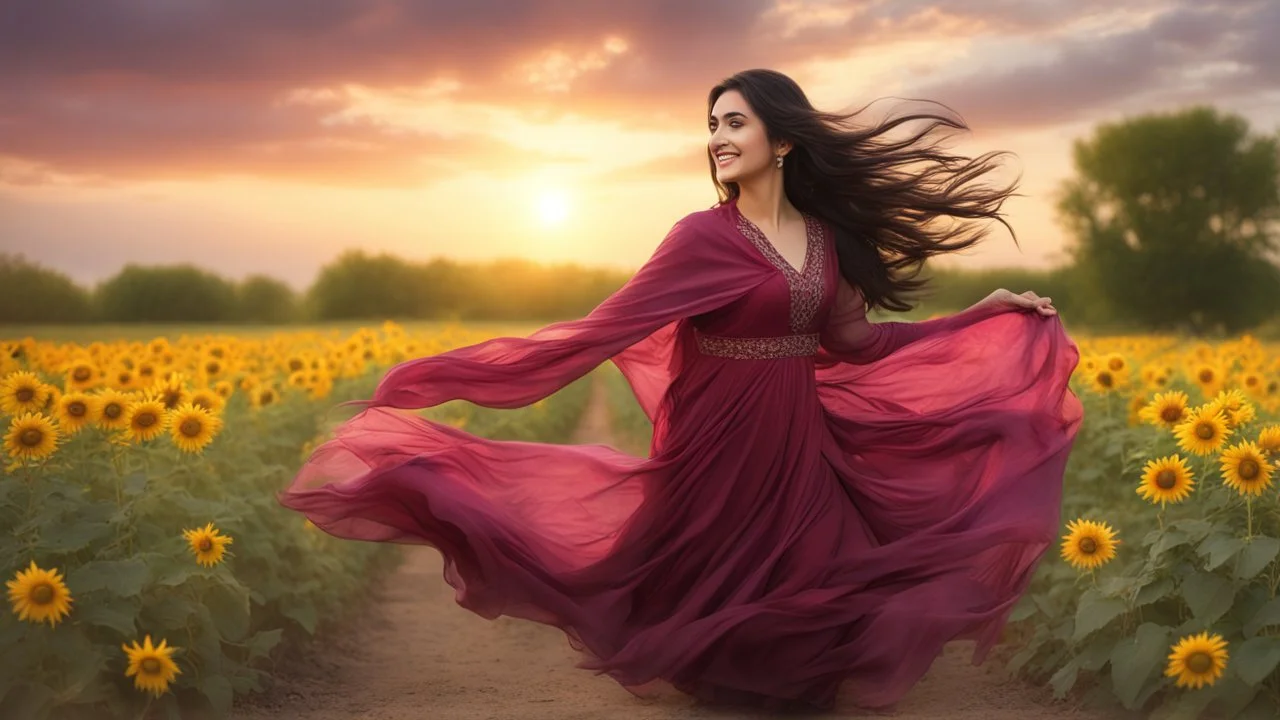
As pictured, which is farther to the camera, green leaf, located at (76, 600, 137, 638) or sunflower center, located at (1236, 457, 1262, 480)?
sunflower center, located at (1236, 457, 1262, 480)

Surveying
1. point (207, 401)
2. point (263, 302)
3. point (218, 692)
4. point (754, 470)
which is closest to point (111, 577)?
point (218, 692)

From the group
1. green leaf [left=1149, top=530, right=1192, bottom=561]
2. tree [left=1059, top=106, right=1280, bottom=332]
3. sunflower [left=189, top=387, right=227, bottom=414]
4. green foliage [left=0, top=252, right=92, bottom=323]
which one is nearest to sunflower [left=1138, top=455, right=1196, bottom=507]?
green leaf [left=1149, top=530, right=1192, bottom=561]

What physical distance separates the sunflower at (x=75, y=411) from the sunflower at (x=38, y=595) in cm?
111

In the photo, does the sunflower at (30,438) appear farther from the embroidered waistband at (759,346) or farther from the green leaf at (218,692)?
the embroidered waistband at (759,346)

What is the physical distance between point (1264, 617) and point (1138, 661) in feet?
1.50

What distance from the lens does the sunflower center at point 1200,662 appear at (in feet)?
13.2

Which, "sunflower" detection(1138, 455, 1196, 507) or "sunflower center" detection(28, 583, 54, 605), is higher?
"sunflower center" detection(28, 583, 54, 605)

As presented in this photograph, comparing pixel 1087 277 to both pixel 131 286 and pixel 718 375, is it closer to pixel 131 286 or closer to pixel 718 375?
pixel 131 286

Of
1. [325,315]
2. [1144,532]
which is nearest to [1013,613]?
[1144,532]

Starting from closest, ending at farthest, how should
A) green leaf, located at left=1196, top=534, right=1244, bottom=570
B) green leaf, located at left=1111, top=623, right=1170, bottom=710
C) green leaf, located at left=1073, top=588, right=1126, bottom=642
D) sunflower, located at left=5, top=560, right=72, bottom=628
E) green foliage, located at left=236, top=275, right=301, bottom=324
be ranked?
sunflower, located at left=5, top=560, right=72, bottom=628 → green leaf, located at left=1196, top=534, right=1244, bottom=570 → green leaf, located at left=1111, top=623, right=1170, bottom=710 → green leaf, located at left=1073, top=588, right=1126, bottom=642 → green foliage, located at left=236, top=275, right=301, bottom=324

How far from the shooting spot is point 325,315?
3738 centimetres

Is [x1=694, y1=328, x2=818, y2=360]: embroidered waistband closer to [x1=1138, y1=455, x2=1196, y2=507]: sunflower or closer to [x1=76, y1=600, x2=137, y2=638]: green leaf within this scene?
[x1=1138, y1=455, x2=1196, y2=507]: sunflower

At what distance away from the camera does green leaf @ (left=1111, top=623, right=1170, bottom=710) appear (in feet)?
14.2

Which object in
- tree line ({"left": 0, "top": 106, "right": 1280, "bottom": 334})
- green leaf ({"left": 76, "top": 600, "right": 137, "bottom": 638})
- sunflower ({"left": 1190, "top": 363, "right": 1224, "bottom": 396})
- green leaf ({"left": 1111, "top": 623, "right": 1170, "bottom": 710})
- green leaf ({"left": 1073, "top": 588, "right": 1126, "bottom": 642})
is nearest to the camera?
green leaf ({"left": 76, "top": 600, "right": 137, "bottom": 638})
